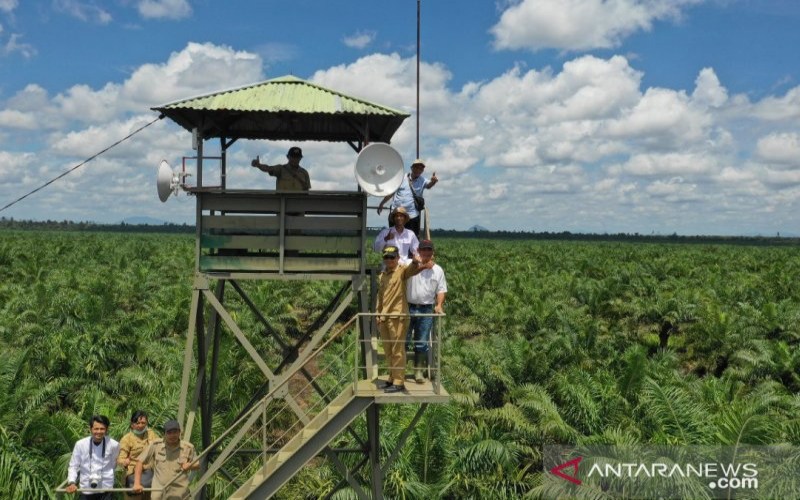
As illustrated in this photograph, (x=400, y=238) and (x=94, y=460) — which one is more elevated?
(x=400, y=238)

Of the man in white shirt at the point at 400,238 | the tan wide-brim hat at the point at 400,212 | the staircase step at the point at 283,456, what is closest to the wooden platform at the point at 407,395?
the staircase step at the point at 283,456

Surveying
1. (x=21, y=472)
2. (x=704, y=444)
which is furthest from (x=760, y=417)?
(x=21, y=472)

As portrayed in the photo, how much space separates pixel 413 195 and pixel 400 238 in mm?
971

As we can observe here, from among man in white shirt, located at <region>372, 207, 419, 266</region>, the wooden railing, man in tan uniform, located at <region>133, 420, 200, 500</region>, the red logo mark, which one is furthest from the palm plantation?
man in white shirt, located at <region>372, 207, 419, 266</region>

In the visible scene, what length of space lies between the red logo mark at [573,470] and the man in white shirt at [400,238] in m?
5.57

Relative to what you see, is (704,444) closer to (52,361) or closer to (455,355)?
(455,355)

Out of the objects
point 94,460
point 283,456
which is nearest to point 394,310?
point 283,456

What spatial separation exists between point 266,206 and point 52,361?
1010 centimetres

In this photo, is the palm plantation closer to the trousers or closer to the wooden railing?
the wooden railing

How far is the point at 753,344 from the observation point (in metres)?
19.8

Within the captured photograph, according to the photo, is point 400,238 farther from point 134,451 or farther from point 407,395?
point 134,451

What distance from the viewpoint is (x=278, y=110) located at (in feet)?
33.3

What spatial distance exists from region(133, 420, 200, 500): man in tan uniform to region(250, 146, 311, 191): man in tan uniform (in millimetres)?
3805

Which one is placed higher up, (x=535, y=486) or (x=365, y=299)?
(x=365, y=299)
